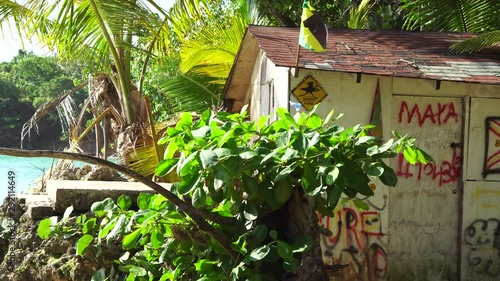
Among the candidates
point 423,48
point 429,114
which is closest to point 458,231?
point 429,114

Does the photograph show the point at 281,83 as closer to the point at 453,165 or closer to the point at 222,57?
the point at 453,165

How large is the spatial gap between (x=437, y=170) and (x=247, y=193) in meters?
3.49

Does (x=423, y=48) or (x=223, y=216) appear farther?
(x=423, y=48)

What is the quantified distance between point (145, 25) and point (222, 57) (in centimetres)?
277

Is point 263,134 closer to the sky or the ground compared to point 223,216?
closer to the sky

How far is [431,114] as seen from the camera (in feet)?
26.6

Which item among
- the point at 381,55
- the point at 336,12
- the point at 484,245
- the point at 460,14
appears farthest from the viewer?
the point at 336,12

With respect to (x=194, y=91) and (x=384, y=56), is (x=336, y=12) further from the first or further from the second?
(x=384, y=56)

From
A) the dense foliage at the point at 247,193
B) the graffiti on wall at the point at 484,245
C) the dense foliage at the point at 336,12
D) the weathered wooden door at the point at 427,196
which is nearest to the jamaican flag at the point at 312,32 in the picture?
the dense foliage at the point at 247,193

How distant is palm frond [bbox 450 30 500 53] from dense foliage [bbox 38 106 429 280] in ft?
12.2

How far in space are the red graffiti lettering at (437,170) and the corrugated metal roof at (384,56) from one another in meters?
0.90

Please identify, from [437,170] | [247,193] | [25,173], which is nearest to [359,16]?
[437,170]

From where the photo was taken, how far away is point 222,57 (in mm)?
13008

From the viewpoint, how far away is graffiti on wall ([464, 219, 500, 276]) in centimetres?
821
